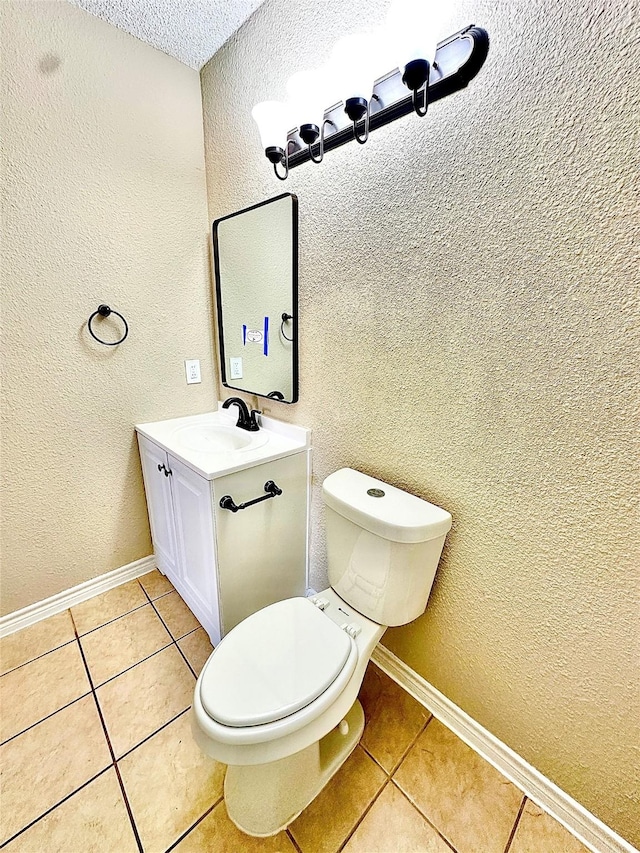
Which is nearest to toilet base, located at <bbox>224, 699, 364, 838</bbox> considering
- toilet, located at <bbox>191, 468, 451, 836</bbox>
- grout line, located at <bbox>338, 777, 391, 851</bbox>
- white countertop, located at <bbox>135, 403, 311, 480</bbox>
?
toilet, located at <bbox>191, 468, 451, 836</bbox>

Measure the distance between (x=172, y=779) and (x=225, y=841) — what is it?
0.73 feet

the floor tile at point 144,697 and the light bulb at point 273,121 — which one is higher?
the light bulb at point 273,121

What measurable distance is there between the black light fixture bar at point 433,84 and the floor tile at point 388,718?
5.82 feet

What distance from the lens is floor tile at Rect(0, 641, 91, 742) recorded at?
46.3 inches

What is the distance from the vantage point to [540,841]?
92 centimetres

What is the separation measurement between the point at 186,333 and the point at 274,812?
1718mm

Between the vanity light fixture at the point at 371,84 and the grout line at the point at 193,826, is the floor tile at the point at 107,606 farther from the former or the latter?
the vanity light fixture at the point at 371,84

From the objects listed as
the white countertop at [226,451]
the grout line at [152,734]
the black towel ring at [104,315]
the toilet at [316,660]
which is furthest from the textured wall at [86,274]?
the toilet at [316,660]

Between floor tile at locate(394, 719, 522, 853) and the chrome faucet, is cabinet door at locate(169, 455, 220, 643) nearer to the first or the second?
the chrome faucet

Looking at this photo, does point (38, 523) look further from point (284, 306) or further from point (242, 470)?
point (284, 306)

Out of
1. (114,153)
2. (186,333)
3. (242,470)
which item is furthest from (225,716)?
(114,153)

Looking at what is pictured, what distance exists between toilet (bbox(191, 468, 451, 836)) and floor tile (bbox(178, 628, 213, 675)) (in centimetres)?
42

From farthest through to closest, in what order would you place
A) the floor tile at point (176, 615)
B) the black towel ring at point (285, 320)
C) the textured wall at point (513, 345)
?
the floor tile at point (176, 615) < the black towel ring at point (285, 320) < the textured wall at point (513, 345)

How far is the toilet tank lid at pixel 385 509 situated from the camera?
0.96 metres
